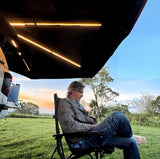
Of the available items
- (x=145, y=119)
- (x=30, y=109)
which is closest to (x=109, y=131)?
(x=145, y=119)

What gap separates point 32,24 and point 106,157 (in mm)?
2780

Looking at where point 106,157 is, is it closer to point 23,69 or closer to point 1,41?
point 1,41

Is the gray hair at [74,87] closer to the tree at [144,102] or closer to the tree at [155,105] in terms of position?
the tree at [155,105]

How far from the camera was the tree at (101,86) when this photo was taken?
11.5 metres

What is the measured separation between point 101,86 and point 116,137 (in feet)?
32.9

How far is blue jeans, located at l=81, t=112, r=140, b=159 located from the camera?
1.54 meters

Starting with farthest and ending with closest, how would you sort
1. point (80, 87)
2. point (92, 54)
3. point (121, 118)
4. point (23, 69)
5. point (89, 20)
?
point (23, 69) → point (92, 54) → point (89, 20) → point (80, 87) → point (121, 118)

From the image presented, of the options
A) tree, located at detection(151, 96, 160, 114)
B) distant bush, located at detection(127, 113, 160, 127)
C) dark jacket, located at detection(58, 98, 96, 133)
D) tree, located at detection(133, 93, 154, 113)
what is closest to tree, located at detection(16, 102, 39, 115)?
distant bush, located at detection(127, 113, 160, 127)

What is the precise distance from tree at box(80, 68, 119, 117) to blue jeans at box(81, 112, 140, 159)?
9.81 m

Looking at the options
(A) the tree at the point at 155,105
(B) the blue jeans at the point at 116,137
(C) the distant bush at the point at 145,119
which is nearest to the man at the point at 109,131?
(B) the blue jeans at the point at 116,137

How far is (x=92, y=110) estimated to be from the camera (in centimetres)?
1142

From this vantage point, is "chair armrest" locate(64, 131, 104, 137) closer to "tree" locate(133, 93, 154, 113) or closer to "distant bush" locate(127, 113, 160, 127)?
"distant bush" locate(127, 113, 160, 127)

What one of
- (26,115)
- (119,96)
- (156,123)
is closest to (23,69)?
(26,115)

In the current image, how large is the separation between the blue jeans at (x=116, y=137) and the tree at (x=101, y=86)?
9.81 m
